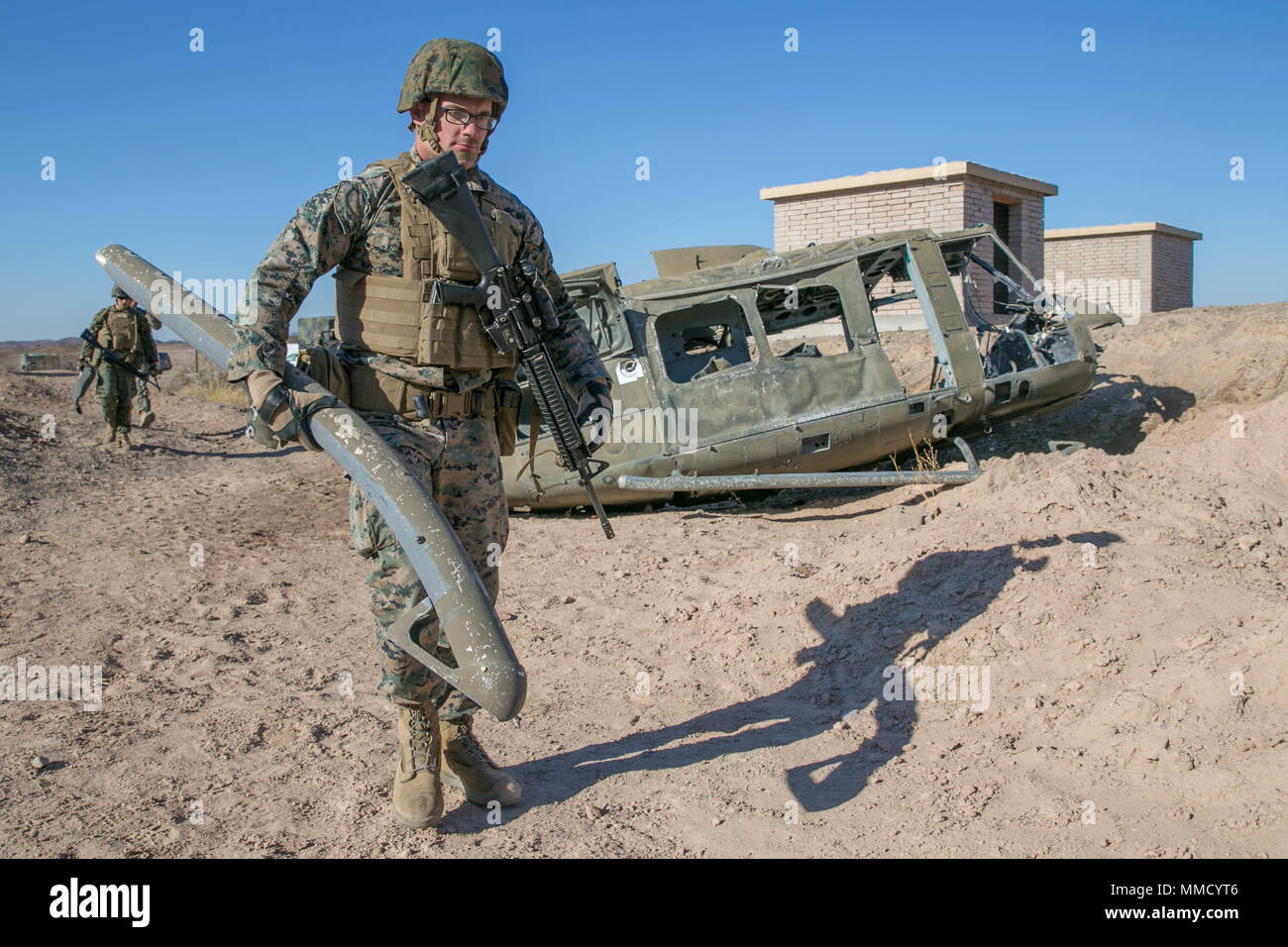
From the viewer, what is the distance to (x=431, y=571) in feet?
8.25

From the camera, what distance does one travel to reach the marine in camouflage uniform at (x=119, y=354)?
11000 mm

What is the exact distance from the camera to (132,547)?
6.55 m

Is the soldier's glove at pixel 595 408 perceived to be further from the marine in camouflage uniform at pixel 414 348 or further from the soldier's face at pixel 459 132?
the soldier's face at pixel 459 132

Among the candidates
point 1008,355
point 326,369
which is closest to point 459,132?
point 326,369

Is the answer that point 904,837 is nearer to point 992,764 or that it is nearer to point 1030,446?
point 992,764

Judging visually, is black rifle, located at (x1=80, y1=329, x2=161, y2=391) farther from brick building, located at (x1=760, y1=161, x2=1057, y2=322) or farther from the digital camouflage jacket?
brick building, located at (x1=760, y1=161, x2=1057, y2=322)

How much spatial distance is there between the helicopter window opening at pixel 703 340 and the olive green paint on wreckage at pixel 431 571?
16.7 ft

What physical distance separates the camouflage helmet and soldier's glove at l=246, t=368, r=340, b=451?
3.24 ft

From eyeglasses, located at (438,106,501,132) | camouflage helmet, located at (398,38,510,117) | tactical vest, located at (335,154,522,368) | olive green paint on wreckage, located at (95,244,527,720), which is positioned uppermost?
camouflage helmet, located at (398,38,510,117)

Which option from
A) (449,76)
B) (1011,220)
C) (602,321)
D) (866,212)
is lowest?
(602,321)

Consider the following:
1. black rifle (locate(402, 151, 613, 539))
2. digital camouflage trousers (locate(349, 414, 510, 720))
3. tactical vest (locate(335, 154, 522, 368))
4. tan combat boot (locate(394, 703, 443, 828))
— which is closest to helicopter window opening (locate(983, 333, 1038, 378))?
black rifle (locate(402, 151, 613, 539))

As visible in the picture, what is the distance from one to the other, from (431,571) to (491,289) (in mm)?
944

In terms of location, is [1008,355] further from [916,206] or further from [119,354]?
[119,354]

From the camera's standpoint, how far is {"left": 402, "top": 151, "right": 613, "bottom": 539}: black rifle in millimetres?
2777
